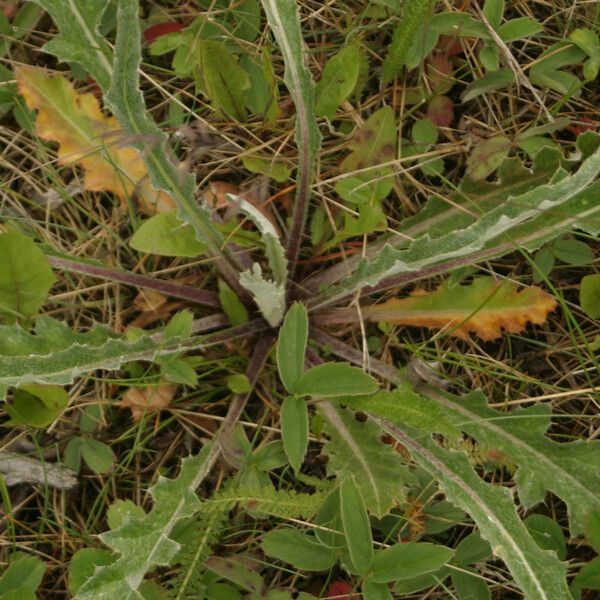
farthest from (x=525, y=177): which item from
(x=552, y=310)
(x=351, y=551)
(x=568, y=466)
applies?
(x=351, y=551)

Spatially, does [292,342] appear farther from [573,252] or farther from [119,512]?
[573,252]

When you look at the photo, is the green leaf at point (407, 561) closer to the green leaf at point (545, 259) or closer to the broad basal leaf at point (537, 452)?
the broad basal leaf at point (537, 452)

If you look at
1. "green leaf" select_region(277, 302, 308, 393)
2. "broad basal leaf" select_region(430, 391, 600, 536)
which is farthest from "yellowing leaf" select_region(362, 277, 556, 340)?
"green leaf" select_region(277, 302, 308, 393)

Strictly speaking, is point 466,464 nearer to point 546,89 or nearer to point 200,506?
point 200,506

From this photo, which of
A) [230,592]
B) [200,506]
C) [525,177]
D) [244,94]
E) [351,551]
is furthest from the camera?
[244,94]

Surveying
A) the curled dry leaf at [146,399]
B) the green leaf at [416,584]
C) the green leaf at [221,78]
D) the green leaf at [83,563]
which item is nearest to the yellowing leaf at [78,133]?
the green leaf at [221,78]
